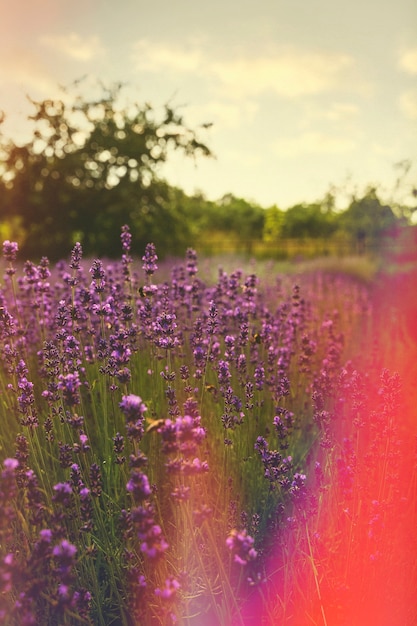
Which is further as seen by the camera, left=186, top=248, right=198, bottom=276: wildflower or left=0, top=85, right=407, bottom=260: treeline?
left=0, top=85, right=407, bottom=260: treeline

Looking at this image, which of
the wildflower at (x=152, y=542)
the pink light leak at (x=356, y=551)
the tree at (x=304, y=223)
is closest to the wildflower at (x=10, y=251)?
the pink light leak at (x=356, y=551)

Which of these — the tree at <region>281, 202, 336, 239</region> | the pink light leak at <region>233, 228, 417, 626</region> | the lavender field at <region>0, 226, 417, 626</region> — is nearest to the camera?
the lavender field at <region>0, 226, 417, 626</region>

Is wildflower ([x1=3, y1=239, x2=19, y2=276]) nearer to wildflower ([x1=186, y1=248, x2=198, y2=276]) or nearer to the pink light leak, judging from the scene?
wildflower ([x1=186, y1=248, x2=198, y2=276])

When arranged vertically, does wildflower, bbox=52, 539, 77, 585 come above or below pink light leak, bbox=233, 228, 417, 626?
above

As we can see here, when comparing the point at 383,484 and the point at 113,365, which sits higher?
the point at 113,365

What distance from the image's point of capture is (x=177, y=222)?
58.5 feet

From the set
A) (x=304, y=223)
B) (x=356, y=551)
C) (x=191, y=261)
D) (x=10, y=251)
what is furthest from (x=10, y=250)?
(x=304, y=223)

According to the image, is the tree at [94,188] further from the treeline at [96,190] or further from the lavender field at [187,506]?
the lavender field at [187,506]

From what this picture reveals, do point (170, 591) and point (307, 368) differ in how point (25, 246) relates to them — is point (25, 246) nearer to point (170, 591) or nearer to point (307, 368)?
point (307, 368)

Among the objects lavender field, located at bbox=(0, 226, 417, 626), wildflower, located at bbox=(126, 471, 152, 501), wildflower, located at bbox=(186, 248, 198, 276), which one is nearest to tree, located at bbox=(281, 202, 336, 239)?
wildflower, located at bbox=(186, 248, 198, 276)

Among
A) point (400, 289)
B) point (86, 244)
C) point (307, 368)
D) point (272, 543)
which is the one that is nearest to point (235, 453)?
point (272, 543)

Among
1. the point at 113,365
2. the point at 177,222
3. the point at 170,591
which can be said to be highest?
the point at 177,222

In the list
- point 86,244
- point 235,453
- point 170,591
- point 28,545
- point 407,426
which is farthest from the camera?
point 86,244

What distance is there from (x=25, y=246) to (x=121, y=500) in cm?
1585
